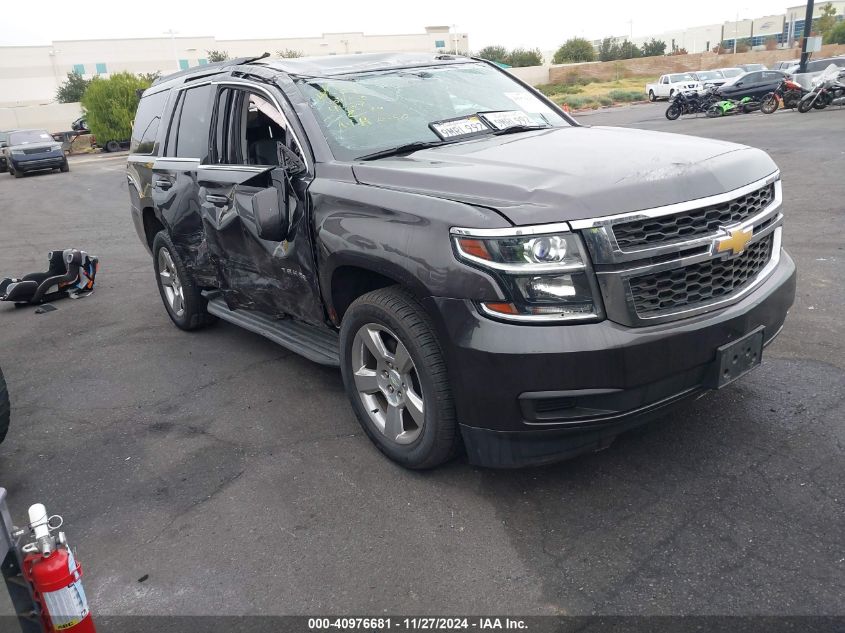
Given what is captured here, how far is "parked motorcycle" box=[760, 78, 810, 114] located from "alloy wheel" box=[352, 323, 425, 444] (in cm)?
2513

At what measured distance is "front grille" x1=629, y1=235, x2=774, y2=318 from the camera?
290 cm

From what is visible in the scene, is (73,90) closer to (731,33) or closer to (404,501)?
(404,501)

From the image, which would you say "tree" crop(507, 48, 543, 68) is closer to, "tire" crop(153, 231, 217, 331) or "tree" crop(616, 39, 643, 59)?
"tree" crop(616, 39, 643, 59)

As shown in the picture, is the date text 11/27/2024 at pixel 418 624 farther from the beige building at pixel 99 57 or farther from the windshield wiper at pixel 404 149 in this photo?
the beige building at pixel 99 57

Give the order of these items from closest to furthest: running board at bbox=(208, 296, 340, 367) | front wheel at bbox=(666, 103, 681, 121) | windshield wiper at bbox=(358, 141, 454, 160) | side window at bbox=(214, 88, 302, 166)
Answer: windshield wiper at bbox=(358, 141, 454, 160) → running board at bbox=(208, 296, 340, 367) → side window at bbox=(214, 88, 302, 166) → front wheel at bbox=(666, 103, 681, 121)

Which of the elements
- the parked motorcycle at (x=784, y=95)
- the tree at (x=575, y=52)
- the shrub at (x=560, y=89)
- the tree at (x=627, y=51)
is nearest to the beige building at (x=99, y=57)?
the tree at (x=575, y=52)

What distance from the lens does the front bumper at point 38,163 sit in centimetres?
2644

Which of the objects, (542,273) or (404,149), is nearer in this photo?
(542,273)

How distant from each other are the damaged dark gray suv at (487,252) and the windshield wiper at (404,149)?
2 centimetres

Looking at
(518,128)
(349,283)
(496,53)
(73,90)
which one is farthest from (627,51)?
(349,283)

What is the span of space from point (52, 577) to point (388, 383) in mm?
1771

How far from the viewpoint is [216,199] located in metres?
4.77

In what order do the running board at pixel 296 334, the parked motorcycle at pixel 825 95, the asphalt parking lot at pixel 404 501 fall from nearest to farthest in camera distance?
the asphalt parking lot at pixel 404 501 < the running board at pixel 296 334 < the parked motorcycle at pixel 825 95

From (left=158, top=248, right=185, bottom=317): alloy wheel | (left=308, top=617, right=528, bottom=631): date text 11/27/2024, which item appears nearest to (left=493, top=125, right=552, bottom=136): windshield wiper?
(left=308, top=617, right=528, bottom=631): date text 11/27/2024
